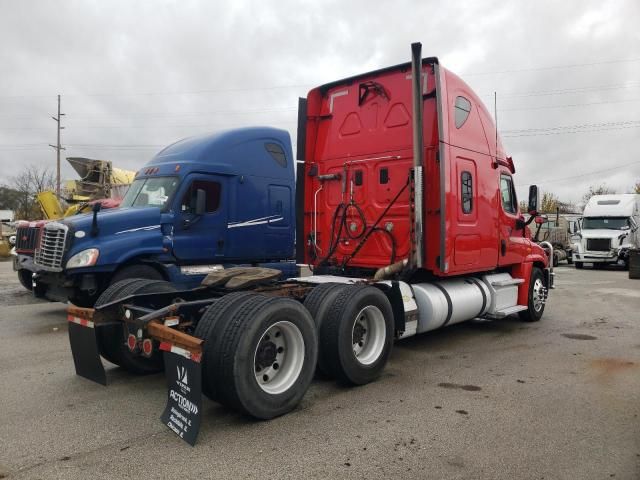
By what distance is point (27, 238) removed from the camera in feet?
28.8

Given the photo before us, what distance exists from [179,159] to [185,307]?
15.8 feet

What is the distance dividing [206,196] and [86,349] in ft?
13.9

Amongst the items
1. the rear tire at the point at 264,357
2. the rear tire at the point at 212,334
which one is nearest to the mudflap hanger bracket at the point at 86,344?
the rear tire at the point at 212,334

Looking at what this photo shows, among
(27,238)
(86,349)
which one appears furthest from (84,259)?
(86,349)

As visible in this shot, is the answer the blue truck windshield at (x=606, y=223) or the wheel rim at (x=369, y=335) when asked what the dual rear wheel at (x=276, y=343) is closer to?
the wheel rim at (x=369, y=335)

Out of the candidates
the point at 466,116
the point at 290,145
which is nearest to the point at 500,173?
the point at 466,116

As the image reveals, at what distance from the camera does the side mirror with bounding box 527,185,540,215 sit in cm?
817

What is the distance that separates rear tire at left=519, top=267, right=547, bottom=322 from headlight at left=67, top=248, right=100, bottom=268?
689 centimetres

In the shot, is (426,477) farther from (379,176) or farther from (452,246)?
(379,176)

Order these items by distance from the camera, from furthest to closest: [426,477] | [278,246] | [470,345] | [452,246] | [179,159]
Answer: [278,246] → [179,159] → [470,345] → [452,246] → [426,477]

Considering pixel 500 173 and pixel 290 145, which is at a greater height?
pixel 290 145

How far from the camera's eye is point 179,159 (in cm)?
849

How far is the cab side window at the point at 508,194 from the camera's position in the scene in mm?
7953

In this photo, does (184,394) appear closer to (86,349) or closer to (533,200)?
(86,349)
